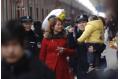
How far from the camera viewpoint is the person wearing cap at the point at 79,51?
14.9 feet

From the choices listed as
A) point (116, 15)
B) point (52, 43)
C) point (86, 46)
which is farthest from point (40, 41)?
point (116, 15)

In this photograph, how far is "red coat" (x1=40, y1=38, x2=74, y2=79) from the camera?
15.0 feet

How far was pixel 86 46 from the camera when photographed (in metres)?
4.55

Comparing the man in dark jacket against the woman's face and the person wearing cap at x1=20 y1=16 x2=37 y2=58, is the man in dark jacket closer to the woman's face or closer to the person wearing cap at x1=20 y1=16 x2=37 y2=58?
the person wearing cap at x1=20 y1=16 x2=37 y2=58

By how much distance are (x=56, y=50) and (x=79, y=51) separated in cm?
19

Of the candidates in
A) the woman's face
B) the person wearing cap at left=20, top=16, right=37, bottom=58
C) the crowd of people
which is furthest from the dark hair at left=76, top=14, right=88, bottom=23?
the person wearing cap at left=20, top=16, right=37, bottom=58

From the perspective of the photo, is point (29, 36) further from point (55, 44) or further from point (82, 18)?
point (82, 18)

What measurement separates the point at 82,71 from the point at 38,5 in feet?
2.14

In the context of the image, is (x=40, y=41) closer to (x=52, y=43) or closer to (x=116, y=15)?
(x=52, y=43)

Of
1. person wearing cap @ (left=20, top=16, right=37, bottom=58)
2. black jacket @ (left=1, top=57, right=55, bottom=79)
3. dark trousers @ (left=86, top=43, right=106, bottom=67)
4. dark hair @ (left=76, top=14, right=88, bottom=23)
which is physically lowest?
black jacket @ (left=1, top=57, right=55, bottom=79)

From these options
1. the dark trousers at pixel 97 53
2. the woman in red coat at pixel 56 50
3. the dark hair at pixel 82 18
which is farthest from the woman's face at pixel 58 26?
the dark trousers at pixel 97 53

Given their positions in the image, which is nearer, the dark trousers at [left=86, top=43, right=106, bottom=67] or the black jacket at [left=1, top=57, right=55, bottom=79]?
the black jacket at [left=1, top=57, right=55, bottom=79]

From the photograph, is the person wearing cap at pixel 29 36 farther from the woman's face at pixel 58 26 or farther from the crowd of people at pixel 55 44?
the woman's face at pixel 58 26

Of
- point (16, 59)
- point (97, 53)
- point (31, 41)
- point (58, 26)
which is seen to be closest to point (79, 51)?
point (97, 53)
